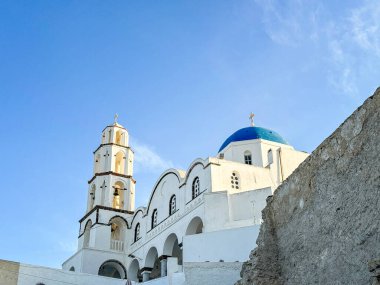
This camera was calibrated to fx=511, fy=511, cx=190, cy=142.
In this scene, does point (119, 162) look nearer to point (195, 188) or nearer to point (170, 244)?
point (170, 244)

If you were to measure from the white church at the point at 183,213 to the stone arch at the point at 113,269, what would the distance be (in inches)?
2.1

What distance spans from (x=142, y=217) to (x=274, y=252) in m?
18.4

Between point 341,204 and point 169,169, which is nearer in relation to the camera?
point 341,204

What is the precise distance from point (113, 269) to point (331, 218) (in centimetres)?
2233

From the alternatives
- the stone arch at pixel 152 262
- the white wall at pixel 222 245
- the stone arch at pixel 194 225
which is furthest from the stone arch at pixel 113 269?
the white wall at pixel 222 245

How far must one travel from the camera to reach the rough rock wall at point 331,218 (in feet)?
21.9

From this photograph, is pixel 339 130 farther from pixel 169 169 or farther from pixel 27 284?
pixel 169 169

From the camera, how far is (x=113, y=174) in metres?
29.2

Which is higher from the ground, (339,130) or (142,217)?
(142,217)

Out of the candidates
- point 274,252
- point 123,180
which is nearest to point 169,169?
point 123,180

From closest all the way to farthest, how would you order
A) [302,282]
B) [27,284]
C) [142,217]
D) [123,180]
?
[302,282] < [27,284] < [142,217] < [123,180]

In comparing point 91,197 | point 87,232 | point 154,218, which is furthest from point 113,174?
point 154,218

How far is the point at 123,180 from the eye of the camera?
29562mm

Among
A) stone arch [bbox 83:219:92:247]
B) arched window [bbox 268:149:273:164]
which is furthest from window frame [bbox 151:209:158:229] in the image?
arched window [bbox 268:149:273:164]
